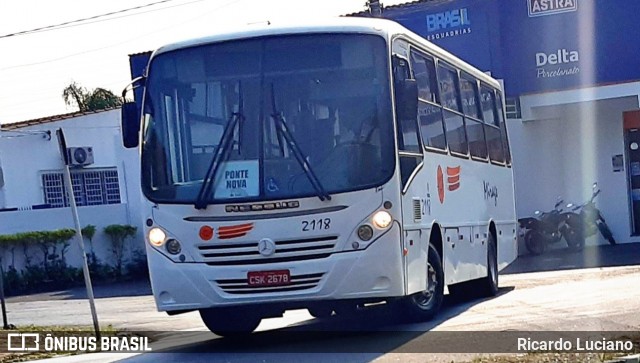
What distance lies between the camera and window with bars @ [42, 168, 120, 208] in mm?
40531

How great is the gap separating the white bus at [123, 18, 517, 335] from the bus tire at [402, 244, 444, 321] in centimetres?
80

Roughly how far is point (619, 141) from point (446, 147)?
16.3 meters

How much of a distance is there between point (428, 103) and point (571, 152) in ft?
56.6

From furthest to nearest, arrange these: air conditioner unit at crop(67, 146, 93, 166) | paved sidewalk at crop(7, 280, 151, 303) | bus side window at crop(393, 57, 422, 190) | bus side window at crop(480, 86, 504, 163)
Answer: air conditioner unit at crop(67, 146, 93, 166)
paved sidewalk at crop(7, 280, 151, 303)
bus side window at crop(480, 86, 504, 163)
bus side window at crop(393, 57, 422, 190)

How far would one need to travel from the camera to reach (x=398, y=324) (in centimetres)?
1352

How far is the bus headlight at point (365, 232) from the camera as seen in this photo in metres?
11.5

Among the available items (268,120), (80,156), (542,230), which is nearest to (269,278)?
(268,120)

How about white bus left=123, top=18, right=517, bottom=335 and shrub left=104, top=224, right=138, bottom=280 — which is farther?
shrub left=104, top=224, right=138, bottom=280

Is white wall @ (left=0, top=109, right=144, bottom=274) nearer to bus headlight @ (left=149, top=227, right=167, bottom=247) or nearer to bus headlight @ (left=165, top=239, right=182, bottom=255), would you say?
bus headlight @ (left=149, top=227, right=167, bottom=247)

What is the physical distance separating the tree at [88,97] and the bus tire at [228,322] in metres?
46.2

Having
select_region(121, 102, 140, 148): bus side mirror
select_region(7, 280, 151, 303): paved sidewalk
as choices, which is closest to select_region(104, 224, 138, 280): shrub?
select_region(7, 280, 151, 303): paved sidewalk

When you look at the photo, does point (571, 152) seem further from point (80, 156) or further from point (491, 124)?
point (80, 156)

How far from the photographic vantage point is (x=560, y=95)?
29.9 meters

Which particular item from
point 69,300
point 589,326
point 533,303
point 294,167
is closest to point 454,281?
point 533,303
